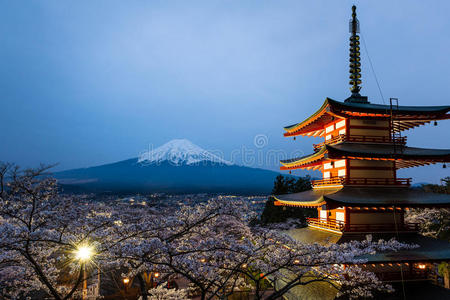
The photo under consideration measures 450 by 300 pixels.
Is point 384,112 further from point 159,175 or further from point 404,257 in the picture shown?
point 159,175

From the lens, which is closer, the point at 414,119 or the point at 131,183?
the point at 414,119

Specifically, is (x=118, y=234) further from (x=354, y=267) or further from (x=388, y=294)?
(x=388, y=294)

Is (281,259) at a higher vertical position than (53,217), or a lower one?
lower

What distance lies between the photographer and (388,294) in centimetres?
1022

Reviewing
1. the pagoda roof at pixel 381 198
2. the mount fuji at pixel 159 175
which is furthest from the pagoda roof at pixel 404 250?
the mount fuji at pixel 159 175

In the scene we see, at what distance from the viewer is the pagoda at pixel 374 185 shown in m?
11.2

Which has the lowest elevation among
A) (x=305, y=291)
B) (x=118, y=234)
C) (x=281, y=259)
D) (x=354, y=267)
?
(x=305, y=291)

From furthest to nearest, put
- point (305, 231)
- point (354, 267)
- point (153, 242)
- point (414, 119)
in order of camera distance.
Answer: point (305, 231), point (414, 119), point (354, 267), point (153, 242)

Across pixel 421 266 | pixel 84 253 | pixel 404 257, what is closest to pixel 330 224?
pixel 404 257

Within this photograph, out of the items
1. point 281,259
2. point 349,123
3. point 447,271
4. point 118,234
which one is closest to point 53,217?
point 118,234

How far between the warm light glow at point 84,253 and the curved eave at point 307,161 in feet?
31.1

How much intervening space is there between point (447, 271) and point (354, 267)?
7291 mm

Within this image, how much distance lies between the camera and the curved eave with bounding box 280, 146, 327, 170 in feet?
42.0

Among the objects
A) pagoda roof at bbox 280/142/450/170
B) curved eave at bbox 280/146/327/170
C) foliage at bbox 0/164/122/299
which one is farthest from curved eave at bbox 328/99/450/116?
foliage at bbox 0/164/122/299
